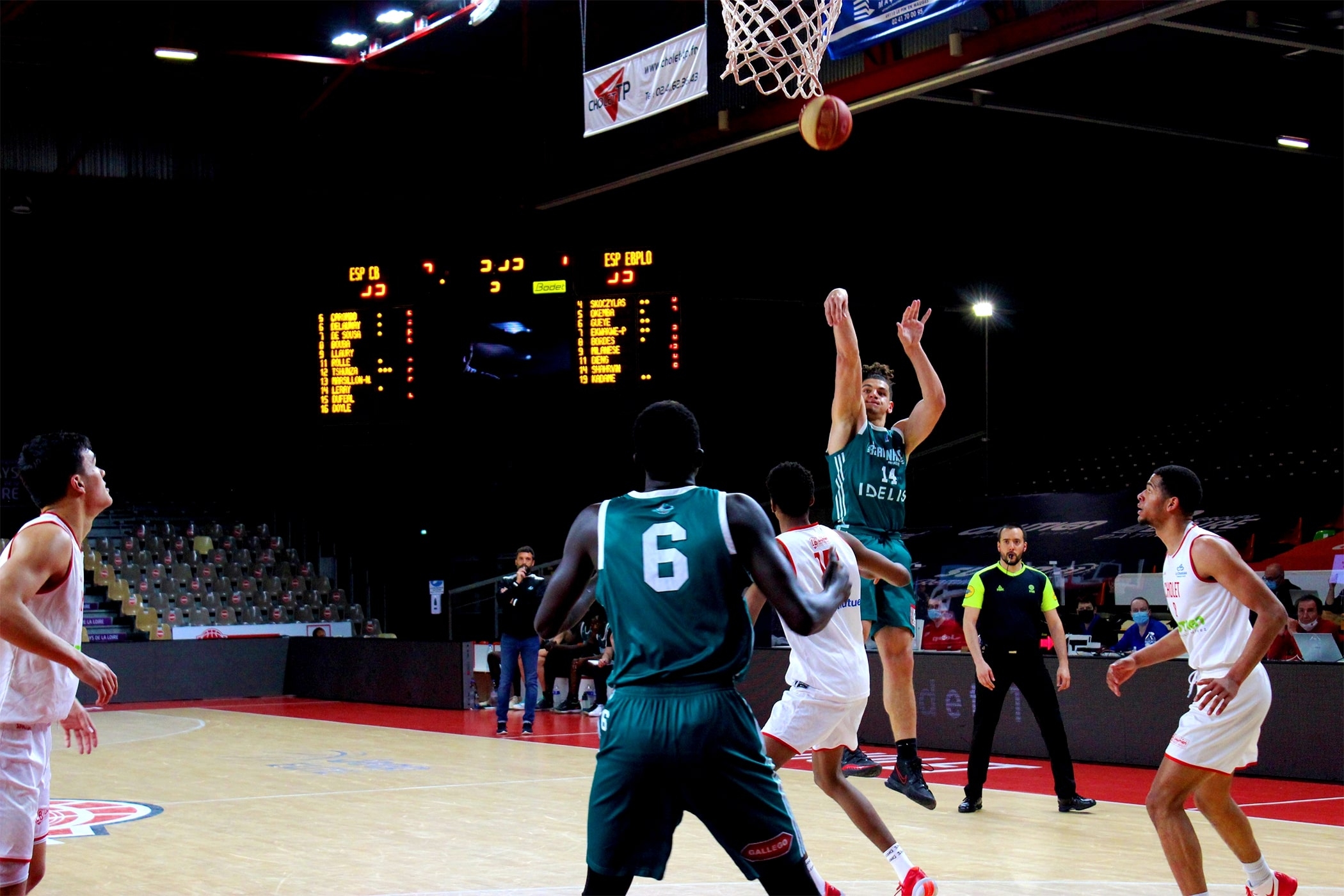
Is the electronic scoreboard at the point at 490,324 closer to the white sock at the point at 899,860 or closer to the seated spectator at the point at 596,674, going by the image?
the seated spectator at the point at 596,674

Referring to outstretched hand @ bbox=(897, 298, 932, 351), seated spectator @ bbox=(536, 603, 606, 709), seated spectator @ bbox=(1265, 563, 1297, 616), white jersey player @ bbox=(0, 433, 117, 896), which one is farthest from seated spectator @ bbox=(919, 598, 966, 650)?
white jersey player @ bbox=(0, 433, 117, 896)

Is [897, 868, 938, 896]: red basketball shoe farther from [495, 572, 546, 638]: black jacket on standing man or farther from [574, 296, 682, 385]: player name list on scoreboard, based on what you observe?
[574, 296, 682, 385]: player name list on scoreboard

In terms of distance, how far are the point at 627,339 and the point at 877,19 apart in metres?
6.18

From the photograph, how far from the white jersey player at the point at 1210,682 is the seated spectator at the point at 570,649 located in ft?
36.8

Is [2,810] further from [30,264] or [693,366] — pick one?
[30,264]

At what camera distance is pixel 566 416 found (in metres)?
18.5

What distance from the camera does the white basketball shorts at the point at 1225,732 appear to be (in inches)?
222

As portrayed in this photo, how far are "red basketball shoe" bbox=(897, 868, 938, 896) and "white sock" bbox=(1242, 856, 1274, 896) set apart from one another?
1.26 metres

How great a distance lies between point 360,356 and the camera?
18.5 metres

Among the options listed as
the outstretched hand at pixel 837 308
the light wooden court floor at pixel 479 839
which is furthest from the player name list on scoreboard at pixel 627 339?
the outstretched hand at pixel 837 308

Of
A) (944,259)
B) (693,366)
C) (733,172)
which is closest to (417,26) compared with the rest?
(693,366)

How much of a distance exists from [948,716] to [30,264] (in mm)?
18815

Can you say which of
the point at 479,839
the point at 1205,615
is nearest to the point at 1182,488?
the point at 1205,615

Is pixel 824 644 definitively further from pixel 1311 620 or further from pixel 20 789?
pixel 1311 620
